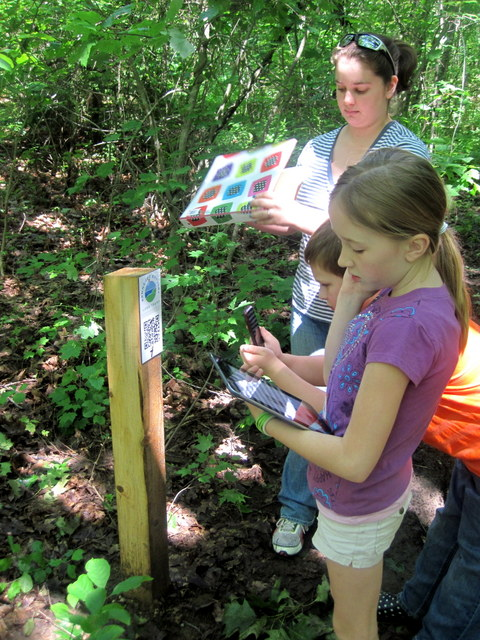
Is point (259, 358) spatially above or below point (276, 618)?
above

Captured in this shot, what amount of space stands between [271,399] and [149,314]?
0.55 meters

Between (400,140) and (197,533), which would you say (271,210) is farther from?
(197,533)

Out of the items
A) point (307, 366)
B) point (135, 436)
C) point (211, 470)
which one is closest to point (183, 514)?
point (211, 470)

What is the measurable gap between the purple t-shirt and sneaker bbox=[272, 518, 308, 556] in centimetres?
107

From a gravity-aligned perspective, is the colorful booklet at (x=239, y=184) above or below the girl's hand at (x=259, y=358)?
above

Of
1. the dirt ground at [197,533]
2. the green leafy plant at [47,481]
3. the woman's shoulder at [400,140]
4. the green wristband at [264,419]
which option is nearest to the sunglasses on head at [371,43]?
the woman's shoulder at [400,140]

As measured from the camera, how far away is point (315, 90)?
4.27 metres

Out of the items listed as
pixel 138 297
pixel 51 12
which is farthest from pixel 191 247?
pixel 138 297

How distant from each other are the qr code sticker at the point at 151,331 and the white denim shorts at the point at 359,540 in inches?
32.6

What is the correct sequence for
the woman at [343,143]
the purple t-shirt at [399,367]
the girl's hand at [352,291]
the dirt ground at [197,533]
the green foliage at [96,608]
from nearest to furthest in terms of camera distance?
the purple t-shirt at [399,367]
the green foliage at [96,608]
the girl's hand at [352,291]
the woman at [343,143]
the dirt ground at [197,533]

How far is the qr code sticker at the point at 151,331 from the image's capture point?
1.83 metres

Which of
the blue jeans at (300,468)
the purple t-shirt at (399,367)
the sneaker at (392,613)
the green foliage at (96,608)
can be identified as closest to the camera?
the purple t-shirt at (399,367)

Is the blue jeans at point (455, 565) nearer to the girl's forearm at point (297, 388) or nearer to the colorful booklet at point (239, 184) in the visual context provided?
the girl's forearm at point (297, 388)

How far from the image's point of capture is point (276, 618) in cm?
220
